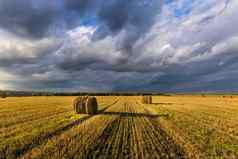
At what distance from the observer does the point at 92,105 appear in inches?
821

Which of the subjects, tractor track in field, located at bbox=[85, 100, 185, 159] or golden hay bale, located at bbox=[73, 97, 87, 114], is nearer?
tractor track in field, located at bbox=[85, 100, 185, 159]

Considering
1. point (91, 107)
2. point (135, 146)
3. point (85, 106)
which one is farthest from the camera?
point (85, 106)

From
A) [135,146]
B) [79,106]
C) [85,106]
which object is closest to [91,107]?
[85,106]

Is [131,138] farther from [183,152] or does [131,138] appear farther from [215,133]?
[215,133]

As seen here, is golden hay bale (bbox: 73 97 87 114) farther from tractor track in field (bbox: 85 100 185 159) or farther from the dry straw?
tractor track in field (bbox: 85 100 185 159)

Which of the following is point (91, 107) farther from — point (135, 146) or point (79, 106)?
point (135, 146)

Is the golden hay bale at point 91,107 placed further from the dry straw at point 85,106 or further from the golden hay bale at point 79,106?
the golden hay bale at point 79,106

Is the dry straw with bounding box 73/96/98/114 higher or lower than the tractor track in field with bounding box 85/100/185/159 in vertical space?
higher

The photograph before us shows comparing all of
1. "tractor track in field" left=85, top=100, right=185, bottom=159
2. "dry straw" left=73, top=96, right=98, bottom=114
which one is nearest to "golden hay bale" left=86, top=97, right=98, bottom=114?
"dry straw" left=73, top=96, right=98, bottom=114

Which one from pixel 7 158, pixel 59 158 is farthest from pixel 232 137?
pixel 7 158

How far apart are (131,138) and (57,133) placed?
3.92 m

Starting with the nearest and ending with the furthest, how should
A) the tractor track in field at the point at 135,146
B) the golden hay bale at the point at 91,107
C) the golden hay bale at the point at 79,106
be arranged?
1. the tractor track in field at the point at 135,146
2. the golden hay bale at the point at 91,107
3. the golden hay bale at the point at 79,106

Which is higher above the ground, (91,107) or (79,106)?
(79,106)

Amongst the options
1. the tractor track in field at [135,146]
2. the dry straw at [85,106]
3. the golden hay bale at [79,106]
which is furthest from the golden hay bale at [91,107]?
the tractor track in field at [135,146]
